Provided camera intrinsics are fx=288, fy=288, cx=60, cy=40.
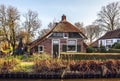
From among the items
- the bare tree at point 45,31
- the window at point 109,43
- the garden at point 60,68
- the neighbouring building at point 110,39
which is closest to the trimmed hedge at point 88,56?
the garden at point 60,68

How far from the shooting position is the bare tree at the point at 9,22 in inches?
1935

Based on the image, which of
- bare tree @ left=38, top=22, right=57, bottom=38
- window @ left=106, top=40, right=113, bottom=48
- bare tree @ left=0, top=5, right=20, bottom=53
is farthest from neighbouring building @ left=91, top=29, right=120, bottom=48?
bare tree @ left=0, top=5, right=20, bottom=53

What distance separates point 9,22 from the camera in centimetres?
4975

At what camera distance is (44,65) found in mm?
27219

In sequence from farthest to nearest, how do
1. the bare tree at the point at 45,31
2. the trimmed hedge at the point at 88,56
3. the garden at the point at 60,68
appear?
the bare tree at the point at 45,31 < the trimmed hedge at the point at 88,56 < the garden at the point at 60,68

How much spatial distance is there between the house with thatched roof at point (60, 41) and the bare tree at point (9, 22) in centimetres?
1006

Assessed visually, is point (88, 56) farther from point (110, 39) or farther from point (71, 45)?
point (110, 39)

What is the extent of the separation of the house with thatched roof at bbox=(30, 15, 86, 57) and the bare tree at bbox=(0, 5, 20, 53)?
33.0 feet

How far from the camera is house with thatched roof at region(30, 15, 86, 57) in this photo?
40938 millimetres

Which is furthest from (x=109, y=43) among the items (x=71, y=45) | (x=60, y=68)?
(x=60, y=68)

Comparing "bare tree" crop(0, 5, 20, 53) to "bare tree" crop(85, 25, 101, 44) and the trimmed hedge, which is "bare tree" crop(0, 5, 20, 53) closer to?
the trimmed hedge

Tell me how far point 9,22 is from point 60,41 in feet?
41.2

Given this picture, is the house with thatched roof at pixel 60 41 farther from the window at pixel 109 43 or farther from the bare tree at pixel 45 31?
the bare tree at pixel 45 31

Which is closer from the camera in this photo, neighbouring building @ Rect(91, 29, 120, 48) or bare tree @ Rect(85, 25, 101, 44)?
neighbouring building @ Rect(91, 29, 120, 48)
